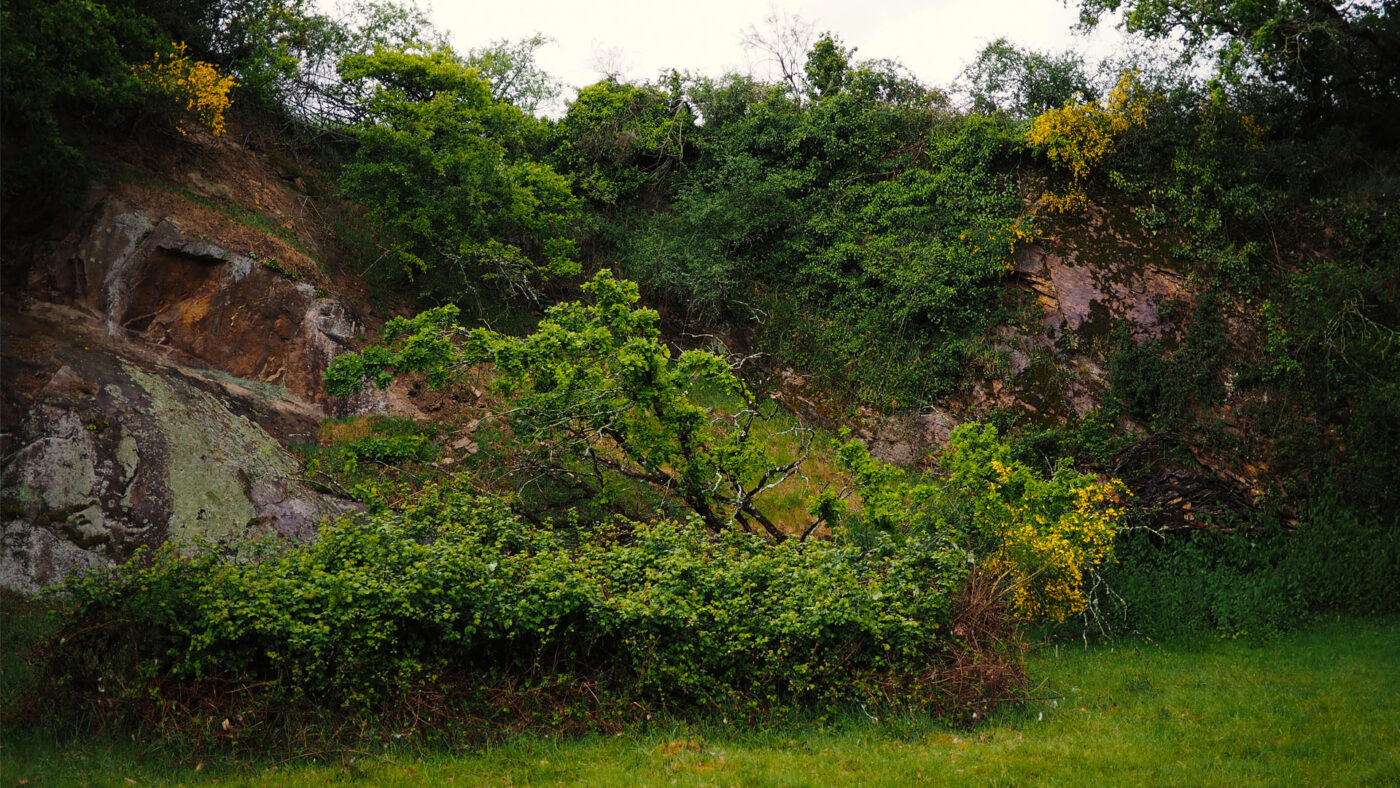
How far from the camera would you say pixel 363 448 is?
9523 mm

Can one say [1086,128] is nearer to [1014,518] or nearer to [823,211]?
[823,211]

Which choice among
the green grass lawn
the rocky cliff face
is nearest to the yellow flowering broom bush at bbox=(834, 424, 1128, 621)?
the green grass lawn

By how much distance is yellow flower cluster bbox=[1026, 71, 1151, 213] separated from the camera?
615 inches

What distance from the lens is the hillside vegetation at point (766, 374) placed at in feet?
19.4

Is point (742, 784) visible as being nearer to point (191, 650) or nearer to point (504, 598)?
point (504, 598)

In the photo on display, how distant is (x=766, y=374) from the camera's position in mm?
16672

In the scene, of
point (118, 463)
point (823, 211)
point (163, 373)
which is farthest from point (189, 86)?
point (823, 211)

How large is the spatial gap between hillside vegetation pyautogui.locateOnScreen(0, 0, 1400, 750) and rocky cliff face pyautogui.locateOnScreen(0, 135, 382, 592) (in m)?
0.57

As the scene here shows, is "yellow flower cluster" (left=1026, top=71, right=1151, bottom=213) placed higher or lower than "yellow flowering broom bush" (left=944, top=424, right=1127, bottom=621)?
higher

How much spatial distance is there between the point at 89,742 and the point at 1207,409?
15208 mm

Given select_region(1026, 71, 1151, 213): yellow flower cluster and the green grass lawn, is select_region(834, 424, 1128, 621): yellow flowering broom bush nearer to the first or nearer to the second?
the green grass lawn

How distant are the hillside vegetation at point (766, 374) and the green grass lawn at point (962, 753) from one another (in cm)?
28

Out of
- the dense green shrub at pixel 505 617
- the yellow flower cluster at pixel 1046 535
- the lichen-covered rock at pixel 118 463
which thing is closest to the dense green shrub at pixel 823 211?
the yellow flower cluster at pixel 1046 535

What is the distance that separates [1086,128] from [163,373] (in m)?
15.6
